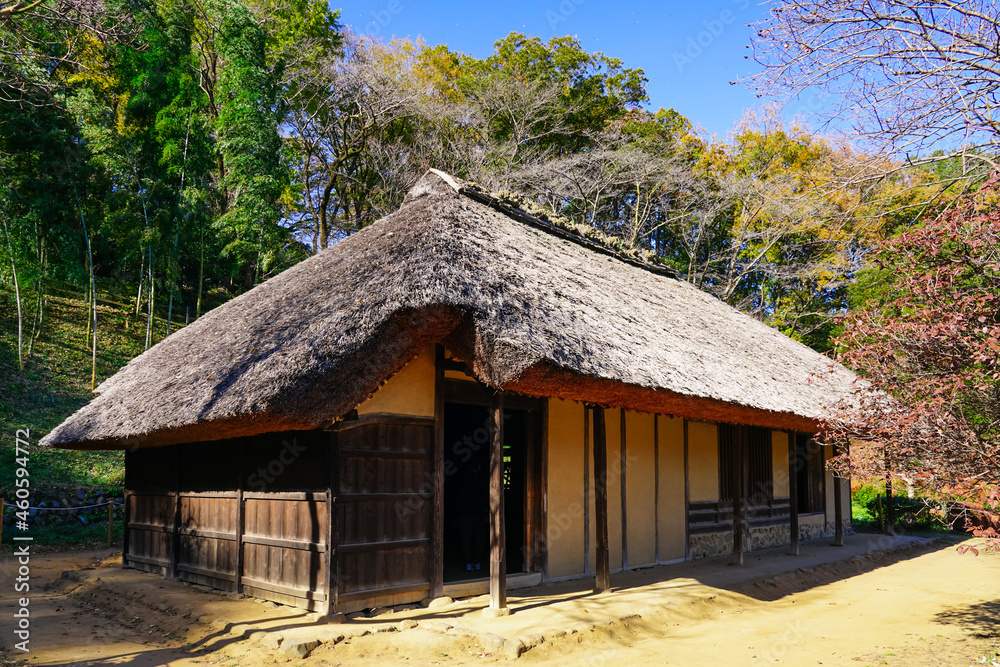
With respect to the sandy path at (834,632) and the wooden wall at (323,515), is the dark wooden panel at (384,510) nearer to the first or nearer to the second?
the wooden wall at (323,515)

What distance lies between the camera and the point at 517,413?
897 centimetres

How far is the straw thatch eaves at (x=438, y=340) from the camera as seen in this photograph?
599 centimetres

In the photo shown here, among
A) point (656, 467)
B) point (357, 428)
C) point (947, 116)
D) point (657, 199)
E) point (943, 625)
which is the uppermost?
point (657, 199)

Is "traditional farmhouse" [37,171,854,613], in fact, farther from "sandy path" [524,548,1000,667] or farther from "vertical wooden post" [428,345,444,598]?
"sandy path" [524,548,1000,667]

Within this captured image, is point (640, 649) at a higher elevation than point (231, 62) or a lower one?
lower

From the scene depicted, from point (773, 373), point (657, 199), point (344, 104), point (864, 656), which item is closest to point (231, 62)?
point (344, 104)

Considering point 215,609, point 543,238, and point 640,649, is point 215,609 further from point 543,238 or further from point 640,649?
point 543,238

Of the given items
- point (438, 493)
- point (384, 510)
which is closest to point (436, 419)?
point (438, 493)

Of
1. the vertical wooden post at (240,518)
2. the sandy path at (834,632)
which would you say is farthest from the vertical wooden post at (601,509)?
the vertical wooden post at (240,518)

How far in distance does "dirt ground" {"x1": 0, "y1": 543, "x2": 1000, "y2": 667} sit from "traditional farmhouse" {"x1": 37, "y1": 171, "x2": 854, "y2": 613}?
56cm

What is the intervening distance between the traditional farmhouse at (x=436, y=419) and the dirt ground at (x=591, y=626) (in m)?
0.56

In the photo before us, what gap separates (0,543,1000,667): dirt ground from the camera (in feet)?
18.1

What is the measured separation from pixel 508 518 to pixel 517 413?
208 centimetres

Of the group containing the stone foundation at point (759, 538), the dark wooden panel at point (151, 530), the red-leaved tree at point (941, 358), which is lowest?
the stone foundation at point (759, 538)
